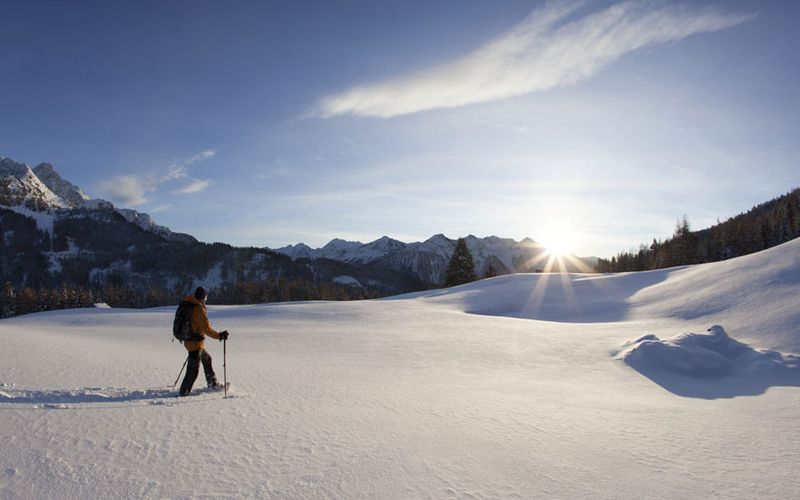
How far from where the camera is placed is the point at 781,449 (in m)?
5.78

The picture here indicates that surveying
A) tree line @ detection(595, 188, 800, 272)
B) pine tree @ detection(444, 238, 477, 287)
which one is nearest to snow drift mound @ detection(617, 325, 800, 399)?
pine tree @ detection(444, 238, 477, 287)

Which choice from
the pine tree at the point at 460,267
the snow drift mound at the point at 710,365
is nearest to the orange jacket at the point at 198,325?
the snow drift mound at the point at 710,365

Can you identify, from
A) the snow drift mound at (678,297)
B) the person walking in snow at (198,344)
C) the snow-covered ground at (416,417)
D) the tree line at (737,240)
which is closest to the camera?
the snow-covered ground at (416,417)

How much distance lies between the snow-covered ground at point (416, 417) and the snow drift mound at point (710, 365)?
0.20 ft

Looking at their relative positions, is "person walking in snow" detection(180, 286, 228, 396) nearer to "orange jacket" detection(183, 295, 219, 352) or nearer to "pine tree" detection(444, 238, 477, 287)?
"orange jacket" detection(183, 295, 219, 352)

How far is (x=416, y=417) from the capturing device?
655 cm

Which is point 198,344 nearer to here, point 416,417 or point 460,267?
point 416,417

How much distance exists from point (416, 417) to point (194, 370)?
176 inches

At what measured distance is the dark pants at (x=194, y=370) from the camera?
751 centimetres

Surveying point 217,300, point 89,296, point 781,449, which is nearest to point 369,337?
point 781,449

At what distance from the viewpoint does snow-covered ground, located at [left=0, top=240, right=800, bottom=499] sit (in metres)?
4.27

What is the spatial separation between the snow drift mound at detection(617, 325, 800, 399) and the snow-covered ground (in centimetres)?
6

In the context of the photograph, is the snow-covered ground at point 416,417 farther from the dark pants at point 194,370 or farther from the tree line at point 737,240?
the tree line at point 737,240

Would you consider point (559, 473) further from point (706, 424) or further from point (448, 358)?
point (448, 358)
